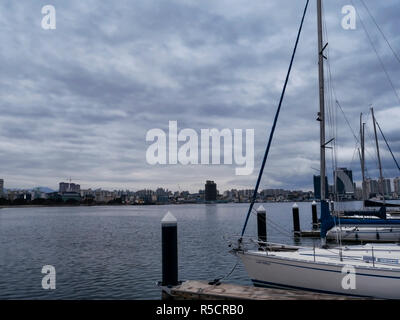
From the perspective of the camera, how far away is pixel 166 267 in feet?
48.5

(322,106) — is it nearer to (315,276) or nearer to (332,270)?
(332,270)

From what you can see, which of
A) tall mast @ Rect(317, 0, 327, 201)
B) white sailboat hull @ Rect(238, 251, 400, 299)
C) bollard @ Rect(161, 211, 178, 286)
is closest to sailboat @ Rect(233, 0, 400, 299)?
white sailboat hull @ Rect(238, 251, 400, 299)

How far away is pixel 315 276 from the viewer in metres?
14.3

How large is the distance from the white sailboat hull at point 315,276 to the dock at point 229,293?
2.33 ft

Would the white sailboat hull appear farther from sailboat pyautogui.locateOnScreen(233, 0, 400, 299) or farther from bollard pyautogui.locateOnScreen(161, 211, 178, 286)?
bollard pyautogui.locateOnScreen(161, 211, 178, 286)

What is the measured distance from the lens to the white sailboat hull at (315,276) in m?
13.3

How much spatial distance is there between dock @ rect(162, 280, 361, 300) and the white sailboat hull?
2.33 ft

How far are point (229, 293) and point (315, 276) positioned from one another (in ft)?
13.1

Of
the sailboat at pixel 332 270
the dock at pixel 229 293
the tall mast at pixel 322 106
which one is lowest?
the dock at pixel 229 293

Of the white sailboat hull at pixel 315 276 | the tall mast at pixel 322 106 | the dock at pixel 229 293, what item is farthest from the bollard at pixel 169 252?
the tall mast at pixel 322 106

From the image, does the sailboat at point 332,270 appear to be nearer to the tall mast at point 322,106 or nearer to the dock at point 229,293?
the dock at point 229,293
